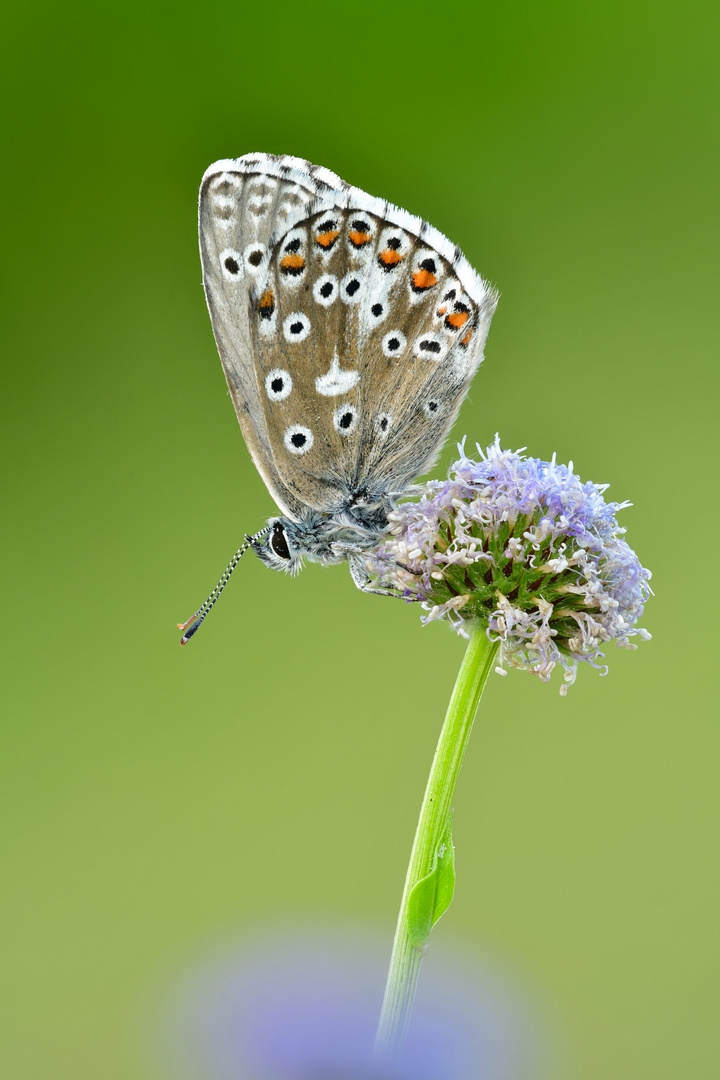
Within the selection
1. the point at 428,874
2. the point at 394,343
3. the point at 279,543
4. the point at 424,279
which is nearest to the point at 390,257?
the point at 424,279

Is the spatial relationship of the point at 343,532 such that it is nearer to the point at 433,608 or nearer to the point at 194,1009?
the point at 433,608

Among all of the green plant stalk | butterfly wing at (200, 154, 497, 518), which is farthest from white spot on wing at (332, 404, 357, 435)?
the green plant stalk

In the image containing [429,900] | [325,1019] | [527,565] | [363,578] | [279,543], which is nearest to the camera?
[325,1019]

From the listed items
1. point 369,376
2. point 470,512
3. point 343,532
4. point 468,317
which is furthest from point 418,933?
point 468,317

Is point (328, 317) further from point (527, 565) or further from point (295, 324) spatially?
point (527, 565)

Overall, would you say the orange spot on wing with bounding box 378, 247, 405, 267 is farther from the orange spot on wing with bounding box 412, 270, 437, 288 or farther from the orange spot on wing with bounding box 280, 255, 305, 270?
the orange spot on wing with bounding box 280, 255, 305, 270

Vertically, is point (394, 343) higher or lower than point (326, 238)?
lower
